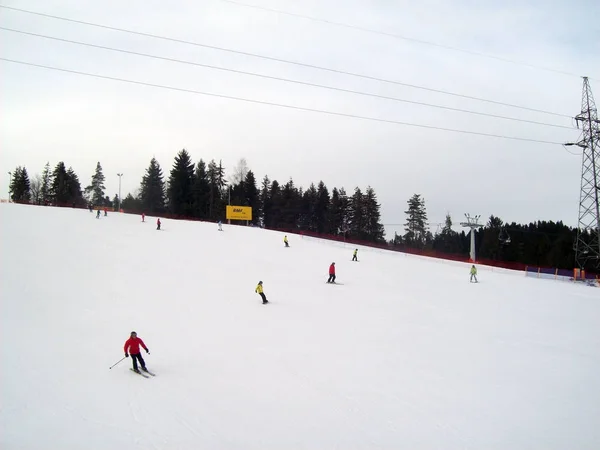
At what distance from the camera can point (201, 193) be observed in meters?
81.6

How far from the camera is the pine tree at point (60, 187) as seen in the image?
82.7m

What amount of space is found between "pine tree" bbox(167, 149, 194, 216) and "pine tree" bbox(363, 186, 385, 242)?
39.0m

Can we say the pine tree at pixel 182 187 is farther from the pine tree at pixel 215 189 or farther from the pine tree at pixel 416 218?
the pine tree at pixel 416 218

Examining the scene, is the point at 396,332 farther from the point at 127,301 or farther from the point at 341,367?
the point at 127,301

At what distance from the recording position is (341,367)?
467 inches

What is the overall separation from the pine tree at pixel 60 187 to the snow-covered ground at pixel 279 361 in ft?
217

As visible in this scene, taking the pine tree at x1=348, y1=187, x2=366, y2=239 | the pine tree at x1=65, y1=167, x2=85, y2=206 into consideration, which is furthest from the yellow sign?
the pine tree at x1=65, y1=167, x2=85, y2=206

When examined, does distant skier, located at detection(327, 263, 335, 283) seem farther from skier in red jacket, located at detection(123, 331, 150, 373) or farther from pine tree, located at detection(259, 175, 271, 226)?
pine tree, located at detection(259, 175, 271, 226)

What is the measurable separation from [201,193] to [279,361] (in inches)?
2886

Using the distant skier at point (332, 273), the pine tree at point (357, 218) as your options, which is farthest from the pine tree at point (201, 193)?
the distant skier at point (332, 273)

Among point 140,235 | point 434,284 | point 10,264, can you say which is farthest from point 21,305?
point 434,284

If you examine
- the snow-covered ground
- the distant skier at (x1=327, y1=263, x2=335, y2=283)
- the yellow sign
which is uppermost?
the yellow sign

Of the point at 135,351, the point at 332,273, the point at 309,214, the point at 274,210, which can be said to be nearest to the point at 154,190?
the point at 274,210

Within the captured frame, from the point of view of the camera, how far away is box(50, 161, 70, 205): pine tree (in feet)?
271
